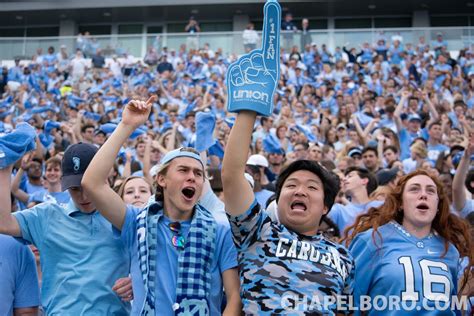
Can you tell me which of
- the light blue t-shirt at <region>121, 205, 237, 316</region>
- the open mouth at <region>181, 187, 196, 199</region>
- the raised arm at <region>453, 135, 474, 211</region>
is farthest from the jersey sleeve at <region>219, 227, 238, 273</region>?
the raised arm at <region>453, 135, 474, 211</region>

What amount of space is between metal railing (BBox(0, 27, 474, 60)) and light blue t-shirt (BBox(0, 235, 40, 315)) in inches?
697

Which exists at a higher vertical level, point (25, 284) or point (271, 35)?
point (271, 35)

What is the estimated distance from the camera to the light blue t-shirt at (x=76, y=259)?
335cm

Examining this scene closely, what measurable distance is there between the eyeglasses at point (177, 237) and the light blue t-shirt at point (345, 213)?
258 centimetres

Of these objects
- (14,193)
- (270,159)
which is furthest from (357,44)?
(14,193)

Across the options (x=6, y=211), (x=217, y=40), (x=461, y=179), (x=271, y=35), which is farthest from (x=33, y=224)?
(x=217, y=40)

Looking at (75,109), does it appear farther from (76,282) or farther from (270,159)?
(76,282)

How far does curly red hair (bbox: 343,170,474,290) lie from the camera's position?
381 centimetres

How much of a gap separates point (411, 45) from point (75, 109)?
424 inches

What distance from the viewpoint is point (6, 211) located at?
3381mm

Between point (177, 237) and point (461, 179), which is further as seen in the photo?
point (461, 179)

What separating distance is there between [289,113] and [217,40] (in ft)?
32.5

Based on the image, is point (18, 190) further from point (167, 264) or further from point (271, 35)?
point (271, 35)

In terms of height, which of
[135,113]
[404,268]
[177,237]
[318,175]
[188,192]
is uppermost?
[135,113]
